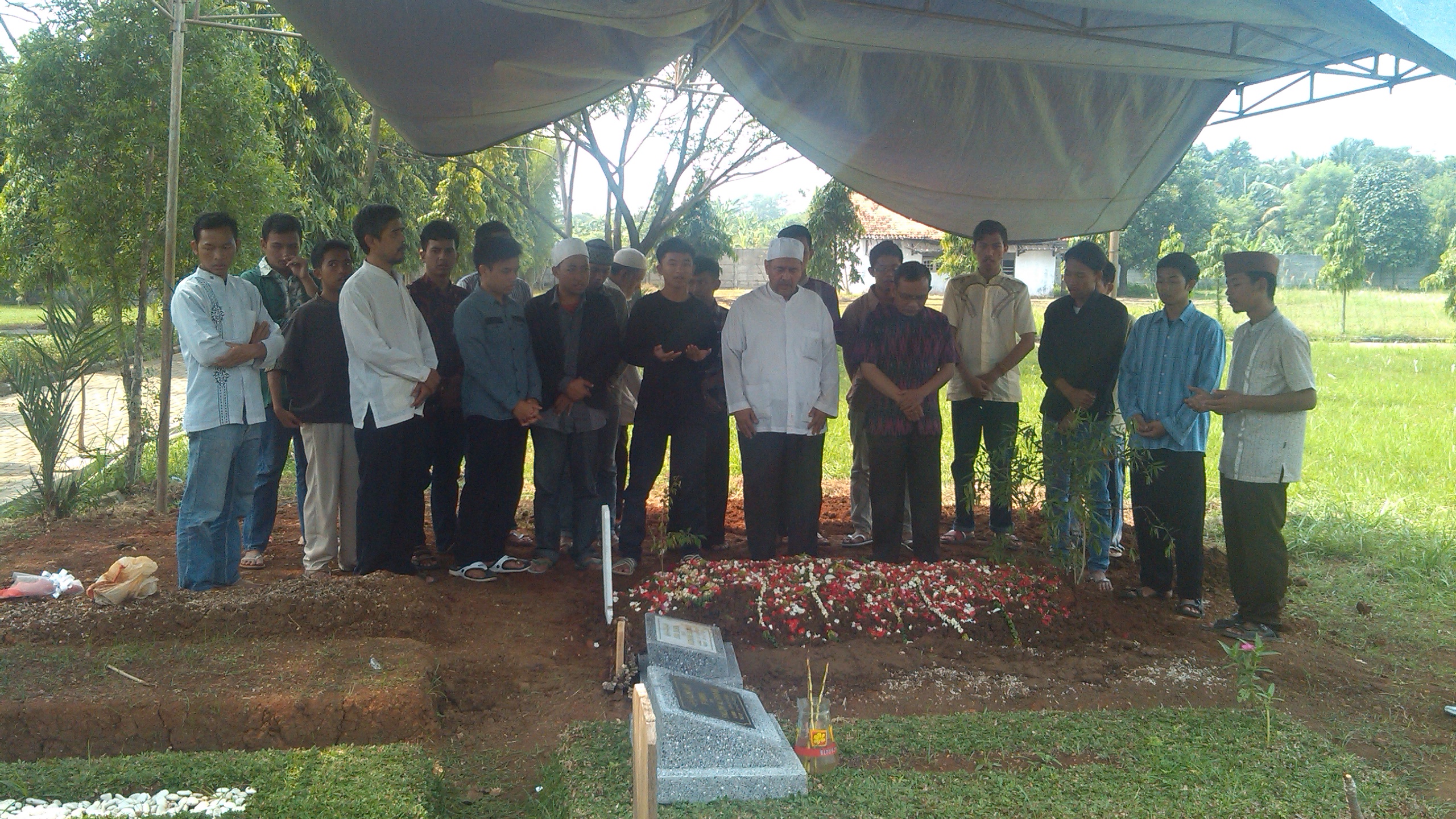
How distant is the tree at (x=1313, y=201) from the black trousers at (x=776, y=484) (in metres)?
52.0

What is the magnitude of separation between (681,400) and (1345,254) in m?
28.9

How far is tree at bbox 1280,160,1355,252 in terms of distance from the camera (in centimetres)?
5203

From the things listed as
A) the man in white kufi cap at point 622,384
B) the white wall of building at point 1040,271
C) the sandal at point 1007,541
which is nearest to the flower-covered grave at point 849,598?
the sandal at point 1007,541

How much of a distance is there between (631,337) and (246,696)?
9.18 ft

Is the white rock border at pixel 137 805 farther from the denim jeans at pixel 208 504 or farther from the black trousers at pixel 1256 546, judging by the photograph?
the black trousers at pixel 1256 546

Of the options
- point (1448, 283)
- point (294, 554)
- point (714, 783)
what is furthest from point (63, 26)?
point (1448, 283)

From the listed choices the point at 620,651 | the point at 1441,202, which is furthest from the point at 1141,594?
the point at 1441,202

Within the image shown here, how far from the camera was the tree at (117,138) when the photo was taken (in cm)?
641

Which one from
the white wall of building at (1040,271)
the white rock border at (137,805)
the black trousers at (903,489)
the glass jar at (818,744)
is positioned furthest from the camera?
the white wall of building at (1040,271)

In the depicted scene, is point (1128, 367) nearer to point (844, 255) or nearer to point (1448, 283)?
point (844, 255)

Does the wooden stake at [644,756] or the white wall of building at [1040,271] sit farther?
the white wall of building at [1040,271]

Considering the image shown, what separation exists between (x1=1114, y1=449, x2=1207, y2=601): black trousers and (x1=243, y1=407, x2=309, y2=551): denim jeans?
4.53m

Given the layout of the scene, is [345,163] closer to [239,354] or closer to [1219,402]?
[239,354]

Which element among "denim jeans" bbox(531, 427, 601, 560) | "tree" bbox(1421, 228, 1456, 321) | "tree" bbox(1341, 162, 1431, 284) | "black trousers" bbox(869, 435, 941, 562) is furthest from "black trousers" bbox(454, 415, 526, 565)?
"tree" bbox(1341, 162, 1431, 284)
